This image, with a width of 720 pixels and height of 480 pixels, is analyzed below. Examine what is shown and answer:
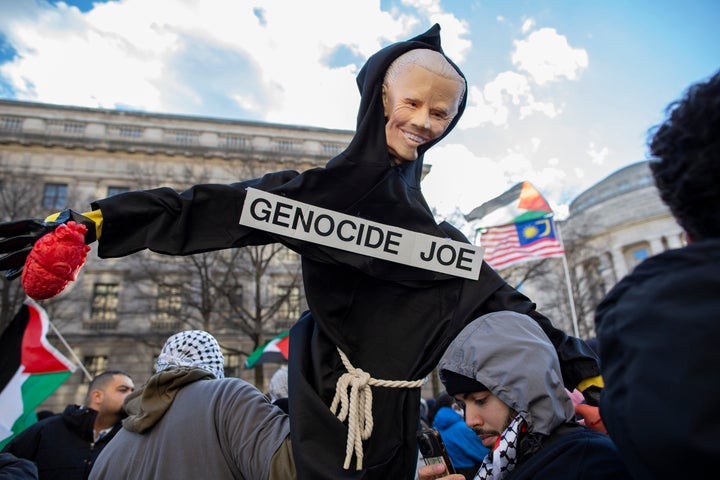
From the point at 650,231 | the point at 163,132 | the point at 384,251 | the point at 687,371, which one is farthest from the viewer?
the point at 650,231

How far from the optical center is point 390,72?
2201 mm

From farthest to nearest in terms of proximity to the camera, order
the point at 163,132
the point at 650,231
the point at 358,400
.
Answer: the point at 650,231 → the point at 163,132 → the point at 358,400

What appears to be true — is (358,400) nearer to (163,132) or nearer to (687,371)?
(687,371)

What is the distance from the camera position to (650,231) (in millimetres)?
37031

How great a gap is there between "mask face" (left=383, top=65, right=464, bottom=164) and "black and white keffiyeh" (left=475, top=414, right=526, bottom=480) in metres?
1.15

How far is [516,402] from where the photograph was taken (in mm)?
1719

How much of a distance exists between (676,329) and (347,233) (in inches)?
47.0

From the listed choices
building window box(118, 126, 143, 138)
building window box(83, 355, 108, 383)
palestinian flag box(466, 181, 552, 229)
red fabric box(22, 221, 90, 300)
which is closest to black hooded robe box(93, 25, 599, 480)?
red fabric box(22, 221, 90, 300)

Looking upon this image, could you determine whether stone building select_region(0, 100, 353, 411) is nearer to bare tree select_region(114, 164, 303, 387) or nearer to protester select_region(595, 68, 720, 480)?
bare tree select_region(114, 164, 303, 387)

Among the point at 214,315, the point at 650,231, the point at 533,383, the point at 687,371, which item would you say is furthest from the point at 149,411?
the point at 650,231

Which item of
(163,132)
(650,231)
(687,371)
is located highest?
(163,132)

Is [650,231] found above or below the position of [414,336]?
above

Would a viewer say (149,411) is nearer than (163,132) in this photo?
Yes

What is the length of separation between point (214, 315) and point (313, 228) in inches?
813
